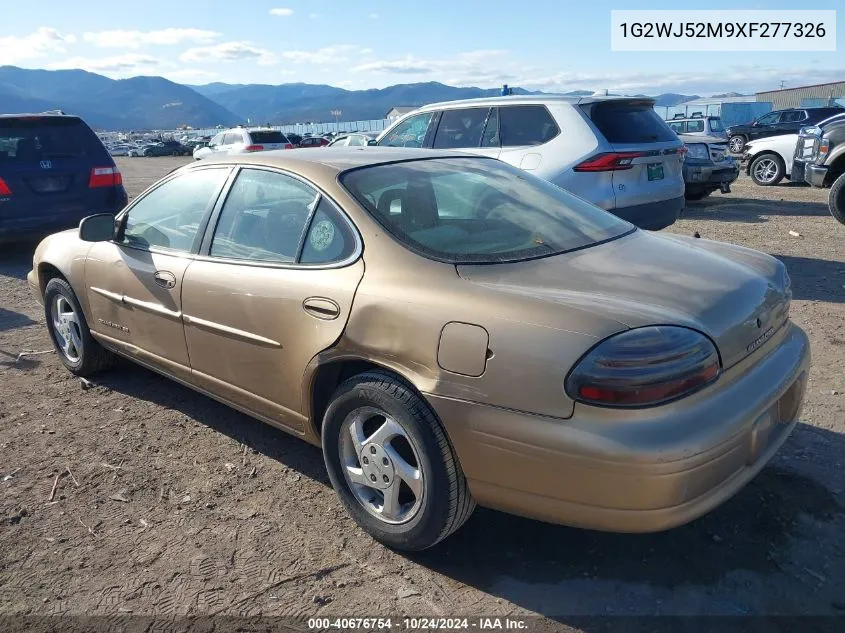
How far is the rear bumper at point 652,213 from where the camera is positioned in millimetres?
6488

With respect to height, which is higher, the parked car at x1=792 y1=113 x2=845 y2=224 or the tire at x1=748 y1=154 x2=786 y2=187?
the parked car at x1=792 y1=113 x2=845 y2=224

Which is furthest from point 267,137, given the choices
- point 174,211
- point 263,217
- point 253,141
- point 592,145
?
point 263,217

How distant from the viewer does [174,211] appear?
12.6ft

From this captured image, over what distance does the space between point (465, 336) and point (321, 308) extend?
727 mm

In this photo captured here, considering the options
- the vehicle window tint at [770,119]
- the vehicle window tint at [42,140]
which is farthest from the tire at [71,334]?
the vehicle window tint at [770,119]

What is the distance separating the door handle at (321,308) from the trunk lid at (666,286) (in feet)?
1.81

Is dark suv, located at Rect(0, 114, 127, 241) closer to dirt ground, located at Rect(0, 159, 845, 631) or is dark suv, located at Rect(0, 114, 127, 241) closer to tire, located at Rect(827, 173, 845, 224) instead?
dirt ground, located at Rect(0, 159, 845, 631)

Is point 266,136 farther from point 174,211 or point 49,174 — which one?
point 174,211

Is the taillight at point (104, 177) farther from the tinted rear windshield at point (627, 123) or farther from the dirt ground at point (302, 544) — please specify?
the tinted rear windshield at point (627, 123)

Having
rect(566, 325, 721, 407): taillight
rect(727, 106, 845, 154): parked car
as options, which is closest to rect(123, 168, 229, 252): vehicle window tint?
rect(566, 325, 721, 407): taillight

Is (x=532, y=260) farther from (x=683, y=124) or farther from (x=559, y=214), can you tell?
(x=683, y=124)

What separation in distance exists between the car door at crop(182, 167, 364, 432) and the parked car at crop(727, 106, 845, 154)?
22.0 metres

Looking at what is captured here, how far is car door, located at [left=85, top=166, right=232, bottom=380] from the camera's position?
3611 mm

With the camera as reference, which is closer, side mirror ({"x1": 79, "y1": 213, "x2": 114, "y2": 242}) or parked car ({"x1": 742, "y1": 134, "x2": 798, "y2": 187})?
side mirror ({"x1": 79, "y1": 213, "x2": 114, "y2": 242})
